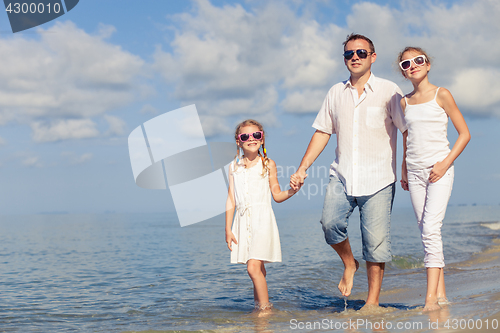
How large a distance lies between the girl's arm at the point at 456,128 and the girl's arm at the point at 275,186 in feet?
4.55

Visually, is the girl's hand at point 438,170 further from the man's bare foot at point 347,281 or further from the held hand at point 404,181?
the man's bare foot at point 347,281

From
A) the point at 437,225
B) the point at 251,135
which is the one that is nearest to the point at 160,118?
the point at 251,135

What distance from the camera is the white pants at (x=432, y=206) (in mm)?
3369

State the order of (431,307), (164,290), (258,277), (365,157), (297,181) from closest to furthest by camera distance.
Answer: (431,307), (365,157), (297,181), (258,277), (164,290)

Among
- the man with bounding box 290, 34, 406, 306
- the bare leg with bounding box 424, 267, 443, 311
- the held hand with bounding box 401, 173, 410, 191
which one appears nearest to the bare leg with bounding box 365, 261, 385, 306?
the man with bounding box 290, 34, 406, 306

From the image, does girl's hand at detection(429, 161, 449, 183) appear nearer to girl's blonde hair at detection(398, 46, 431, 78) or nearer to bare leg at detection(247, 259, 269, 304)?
girl's blonde hair at detection(398, 46, 431, 78)

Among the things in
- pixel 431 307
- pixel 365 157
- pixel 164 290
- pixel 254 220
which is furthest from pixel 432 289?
pixel 164 290

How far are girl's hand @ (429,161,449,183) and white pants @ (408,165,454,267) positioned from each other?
5 centimetres

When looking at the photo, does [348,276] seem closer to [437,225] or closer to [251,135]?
[437,225]

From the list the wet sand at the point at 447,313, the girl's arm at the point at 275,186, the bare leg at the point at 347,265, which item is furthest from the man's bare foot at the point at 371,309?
the girl's arm at the point at 275,186

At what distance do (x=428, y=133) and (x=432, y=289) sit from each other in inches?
51.0

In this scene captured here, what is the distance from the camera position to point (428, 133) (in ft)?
11.1

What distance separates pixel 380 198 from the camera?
3.73 meters

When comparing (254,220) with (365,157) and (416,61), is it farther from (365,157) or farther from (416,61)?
(416,61)
